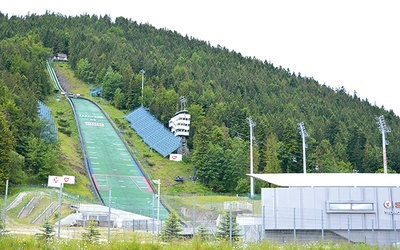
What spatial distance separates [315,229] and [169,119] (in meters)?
54.3

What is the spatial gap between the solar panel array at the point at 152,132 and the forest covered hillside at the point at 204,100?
188 centimetres

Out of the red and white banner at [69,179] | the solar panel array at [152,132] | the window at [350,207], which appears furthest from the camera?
the solar panel array at [152,132]

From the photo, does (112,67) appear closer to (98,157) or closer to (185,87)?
(185,87)

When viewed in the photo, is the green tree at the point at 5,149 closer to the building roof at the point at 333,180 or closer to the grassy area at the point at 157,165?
the grassy area at the point at 157,165

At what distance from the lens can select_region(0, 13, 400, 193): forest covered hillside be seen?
56094mm

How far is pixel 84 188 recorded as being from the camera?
160ft

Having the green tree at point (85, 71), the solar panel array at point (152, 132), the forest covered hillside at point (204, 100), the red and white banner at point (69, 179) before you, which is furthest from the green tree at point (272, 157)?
the green tree at point (85, 71)

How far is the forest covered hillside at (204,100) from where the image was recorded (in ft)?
184

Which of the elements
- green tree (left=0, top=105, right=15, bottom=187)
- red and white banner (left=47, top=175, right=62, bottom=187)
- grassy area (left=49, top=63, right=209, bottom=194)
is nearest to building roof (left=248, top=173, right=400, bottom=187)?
red and white banner (left=47, top=175, right=62, bottom=187)

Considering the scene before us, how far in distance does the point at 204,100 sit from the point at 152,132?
1171cm

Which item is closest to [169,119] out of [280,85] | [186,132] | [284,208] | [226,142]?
[186,132]

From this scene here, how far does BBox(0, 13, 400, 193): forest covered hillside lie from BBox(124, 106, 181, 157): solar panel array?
188 centimetres

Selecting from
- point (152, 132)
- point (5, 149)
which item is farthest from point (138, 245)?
point (152, 132)

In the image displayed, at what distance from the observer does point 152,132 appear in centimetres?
7231
